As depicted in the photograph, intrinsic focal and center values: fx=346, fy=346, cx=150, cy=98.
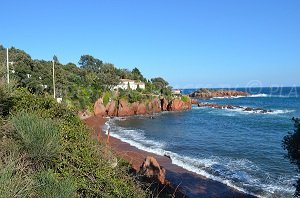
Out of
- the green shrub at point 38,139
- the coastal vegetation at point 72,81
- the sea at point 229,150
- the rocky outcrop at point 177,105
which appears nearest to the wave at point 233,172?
the sea at point 229,150

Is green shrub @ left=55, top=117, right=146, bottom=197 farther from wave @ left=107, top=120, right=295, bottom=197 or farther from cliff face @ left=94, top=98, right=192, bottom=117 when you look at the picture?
cliff face @ left=94, top=98, right=192, bottom=117

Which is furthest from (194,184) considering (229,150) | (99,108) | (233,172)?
(99,108)

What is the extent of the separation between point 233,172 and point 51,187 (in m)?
18.9

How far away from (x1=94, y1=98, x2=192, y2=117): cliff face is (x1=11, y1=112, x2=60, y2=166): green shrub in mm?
53617

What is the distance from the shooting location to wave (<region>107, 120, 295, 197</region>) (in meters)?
20.1

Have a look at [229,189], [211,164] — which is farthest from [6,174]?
[211,164]

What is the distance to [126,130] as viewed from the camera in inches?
1769

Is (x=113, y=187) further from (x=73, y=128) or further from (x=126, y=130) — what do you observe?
(x=126, y=130)

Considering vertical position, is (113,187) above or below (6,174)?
below

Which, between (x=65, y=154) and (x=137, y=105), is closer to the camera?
(x=65, y=154)

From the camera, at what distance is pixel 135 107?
6831 cm

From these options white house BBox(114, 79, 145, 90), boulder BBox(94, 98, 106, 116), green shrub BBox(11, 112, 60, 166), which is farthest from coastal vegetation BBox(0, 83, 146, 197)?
white house BBox(114, 79, 145, 90)

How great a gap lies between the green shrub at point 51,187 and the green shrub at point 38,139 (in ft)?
3.66

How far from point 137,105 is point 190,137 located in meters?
31.1
